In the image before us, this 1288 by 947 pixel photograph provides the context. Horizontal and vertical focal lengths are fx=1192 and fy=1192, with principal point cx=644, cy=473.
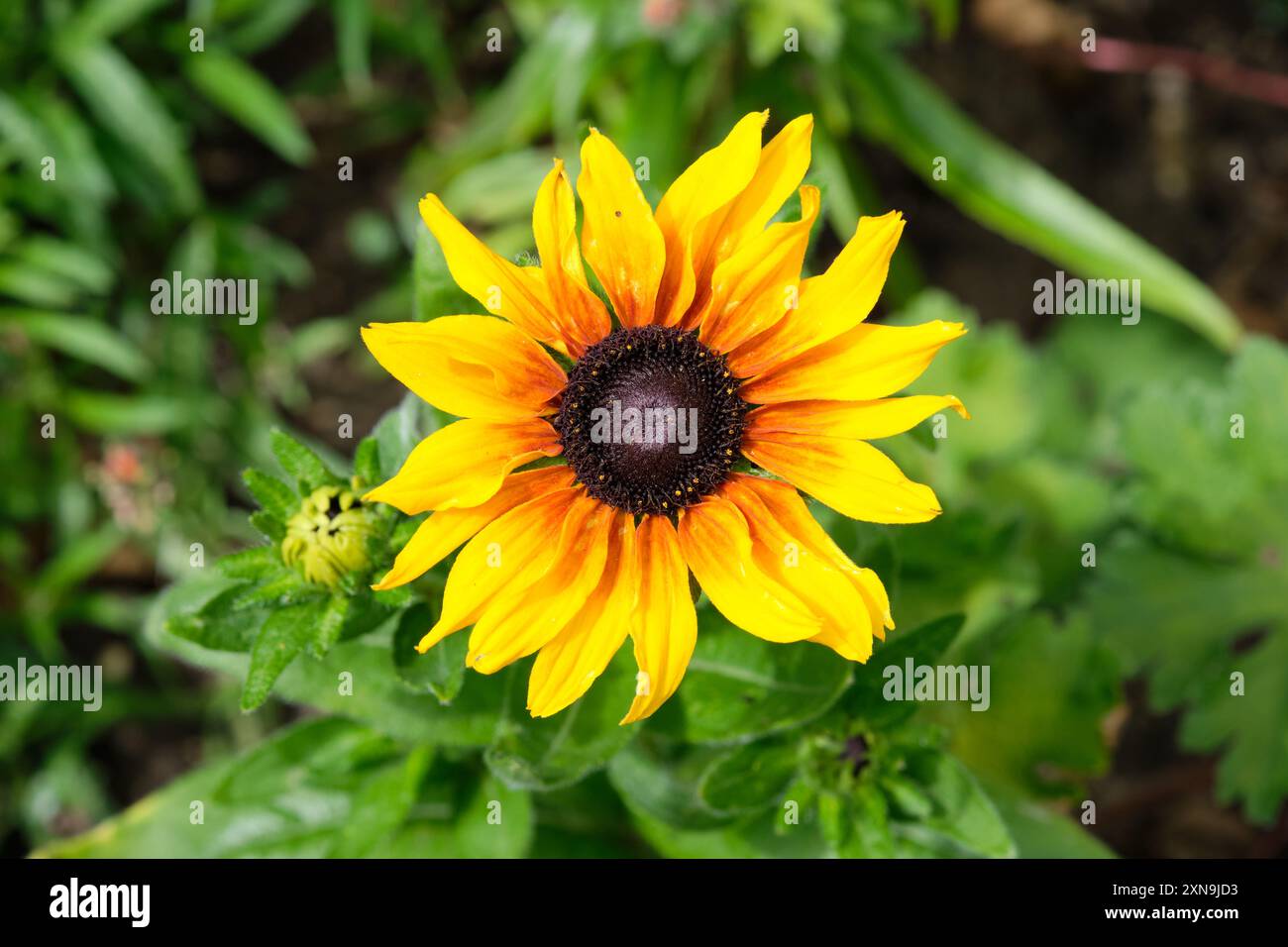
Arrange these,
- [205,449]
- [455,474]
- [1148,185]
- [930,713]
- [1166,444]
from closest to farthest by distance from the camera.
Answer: [455,474], [930,713], [1166,444], [205,449], [1148,185]

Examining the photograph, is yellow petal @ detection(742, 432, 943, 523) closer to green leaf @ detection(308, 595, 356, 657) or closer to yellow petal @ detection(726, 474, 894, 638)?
yellow petal @ detection(726, 474, 894, 638)

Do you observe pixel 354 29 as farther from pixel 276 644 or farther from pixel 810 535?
pixel 810 535

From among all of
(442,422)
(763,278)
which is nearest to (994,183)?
(763,278)

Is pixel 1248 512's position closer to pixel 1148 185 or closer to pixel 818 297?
pixel 1148 185

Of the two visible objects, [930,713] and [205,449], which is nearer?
[930,713]

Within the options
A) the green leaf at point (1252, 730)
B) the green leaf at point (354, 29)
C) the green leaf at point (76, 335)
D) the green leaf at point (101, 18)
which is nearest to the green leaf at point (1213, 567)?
the green leaf at point (1252, 730)

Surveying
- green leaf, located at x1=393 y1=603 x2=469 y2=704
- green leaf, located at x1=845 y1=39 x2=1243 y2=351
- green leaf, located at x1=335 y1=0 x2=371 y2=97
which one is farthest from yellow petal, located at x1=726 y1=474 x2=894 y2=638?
green leaf, located at x1=335 y1=0 x2=371 y2=97
